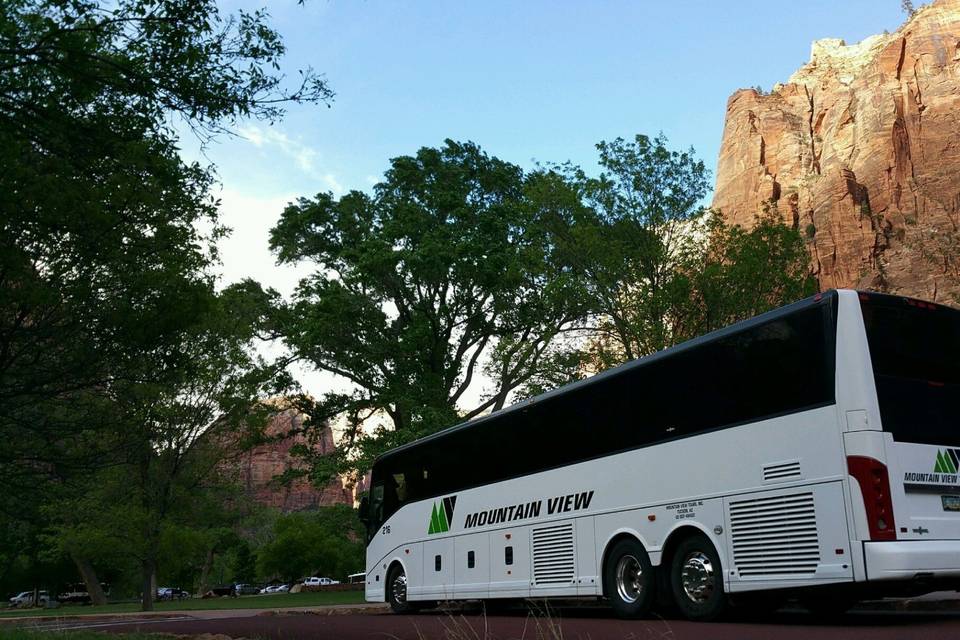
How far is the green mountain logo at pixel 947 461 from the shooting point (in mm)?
10312

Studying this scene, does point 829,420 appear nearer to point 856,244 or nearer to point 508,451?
point 508,451

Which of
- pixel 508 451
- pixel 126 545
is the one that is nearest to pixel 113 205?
pixel 508 451

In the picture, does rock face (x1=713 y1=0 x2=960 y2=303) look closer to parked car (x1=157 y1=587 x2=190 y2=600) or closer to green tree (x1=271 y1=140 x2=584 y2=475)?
green tree (x1=271 y1=140 x2=584 y2=475)

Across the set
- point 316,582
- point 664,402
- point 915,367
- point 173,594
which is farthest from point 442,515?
point 173,594

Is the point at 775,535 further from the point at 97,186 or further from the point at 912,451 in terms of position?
the point at 97,186

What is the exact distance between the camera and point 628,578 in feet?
44.0

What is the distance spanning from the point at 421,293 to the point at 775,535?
27.0 m

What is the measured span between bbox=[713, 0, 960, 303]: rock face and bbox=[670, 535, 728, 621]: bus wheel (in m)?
83.4

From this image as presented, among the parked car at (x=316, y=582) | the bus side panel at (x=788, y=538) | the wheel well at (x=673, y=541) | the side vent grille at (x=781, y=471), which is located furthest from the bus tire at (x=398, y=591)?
the parked car at (x=316, y=582)

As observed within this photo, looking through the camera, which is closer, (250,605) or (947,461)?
(947,461)

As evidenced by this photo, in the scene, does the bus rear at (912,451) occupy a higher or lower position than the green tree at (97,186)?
lower

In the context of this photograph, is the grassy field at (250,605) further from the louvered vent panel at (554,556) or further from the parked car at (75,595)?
the parked car at (75,595)

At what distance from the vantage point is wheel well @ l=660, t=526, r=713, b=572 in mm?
12195

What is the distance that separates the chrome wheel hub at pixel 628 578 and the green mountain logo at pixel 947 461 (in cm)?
452
